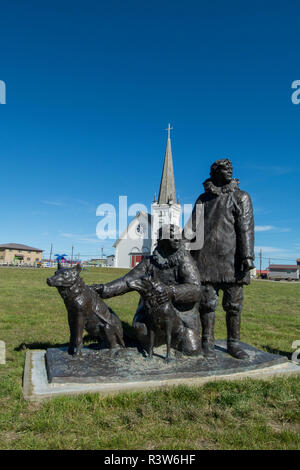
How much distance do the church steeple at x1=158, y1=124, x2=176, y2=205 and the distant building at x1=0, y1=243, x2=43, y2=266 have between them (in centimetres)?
3056

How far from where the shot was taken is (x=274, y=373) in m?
4.10

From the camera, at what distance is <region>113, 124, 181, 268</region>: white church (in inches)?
2032

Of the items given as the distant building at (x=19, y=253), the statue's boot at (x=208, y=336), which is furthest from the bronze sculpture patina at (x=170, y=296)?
the distant building at (x=19, y=253)

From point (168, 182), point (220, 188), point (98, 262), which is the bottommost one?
point (98, 262)

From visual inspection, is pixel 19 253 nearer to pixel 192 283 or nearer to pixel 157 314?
pixel 192 283

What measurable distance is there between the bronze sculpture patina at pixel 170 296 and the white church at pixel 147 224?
46.1 m

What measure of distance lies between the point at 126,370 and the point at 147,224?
48.7 meters

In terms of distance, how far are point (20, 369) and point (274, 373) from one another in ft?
10.3

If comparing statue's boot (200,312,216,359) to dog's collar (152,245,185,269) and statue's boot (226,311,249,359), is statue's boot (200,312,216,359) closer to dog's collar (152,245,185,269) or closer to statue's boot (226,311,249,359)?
statue's boot (226,311,249,359)

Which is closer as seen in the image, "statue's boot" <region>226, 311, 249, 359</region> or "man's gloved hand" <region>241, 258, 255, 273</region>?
"man's gloved hand" <region>241, 258, 255, 273</region>

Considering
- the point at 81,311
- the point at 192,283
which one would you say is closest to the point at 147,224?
the point at 192,283

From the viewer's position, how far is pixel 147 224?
52.2 meters

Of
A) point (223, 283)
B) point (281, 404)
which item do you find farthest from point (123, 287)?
point (281, 404)

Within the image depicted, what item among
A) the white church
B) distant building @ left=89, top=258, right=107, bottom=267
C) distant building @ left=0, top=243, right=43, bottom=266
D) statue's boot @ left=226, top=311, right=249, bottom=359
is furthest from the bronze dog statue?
distant building @ left=0, top=243, right=43, bottom=266
